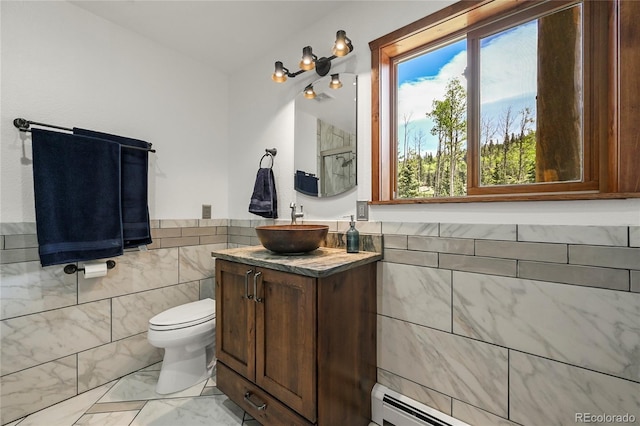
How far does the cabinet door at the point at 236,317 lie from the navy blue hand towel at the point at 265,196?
596 millimetres

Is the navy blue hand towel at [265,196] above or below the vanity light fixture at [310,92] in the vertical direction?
below

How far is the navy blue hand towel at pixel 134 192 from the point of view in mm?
1822

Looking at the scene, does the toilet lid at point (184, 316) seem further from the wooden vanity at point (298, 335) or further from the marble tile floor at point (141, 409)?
the marble tile floor at point (141, 409)

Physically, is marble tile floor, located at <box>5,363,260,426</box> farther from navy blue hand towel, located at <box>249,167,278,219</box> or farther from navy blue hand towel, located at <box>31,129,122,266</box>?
navy blue hand towel, located at <box>249,167,278,219</box>

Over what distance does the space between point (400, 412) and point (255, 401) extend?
0.74 meters

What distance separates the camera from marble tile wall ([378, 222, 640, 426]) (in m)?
0.97

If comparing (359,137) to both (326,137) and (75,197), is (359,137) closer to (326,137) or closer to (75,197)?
(326,137)

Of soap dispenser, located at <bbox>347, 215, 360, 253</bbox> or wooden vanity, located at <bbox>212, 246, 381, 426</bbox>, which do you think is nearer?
wooden vanity, located at <bbox>212, 246, 381, 426</bbox>

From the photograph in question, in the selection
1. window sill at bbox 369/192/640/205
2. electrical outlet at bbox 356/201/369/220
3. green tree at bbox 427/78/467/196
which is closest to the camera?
window sill at bbox 369/192/640/205

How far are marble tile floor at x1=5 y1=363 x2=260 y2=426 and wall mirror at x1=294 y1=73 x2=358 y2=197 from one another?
140 centimetres

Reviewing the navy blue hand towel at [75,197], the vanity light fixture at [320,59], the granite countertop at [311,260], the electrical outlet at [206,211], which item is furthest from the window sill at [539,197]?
the navy blue hand towel at [75,197]

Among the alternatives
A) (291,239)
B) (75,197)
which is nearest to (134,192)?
(75,197)

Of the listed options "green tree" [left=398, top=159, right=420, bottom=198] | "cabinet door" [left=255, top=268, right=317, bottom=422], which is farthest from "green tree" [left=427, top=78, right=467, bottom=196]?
"cabinet door" [left=255, top=268, right=317, bottom=422]

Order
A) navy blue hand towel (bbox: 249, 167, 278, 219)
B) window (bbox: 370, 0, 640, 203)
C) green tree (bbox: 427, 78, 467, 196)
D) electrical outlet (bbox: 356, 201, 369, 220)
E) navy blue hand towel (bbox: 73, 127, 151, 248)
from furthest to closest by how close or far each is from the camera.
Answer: navy blue hand towel (bbox: 249, 167, 278, 219) < navy blue hand towel (bbox: 73, 127, 151, 248) < electrical outlet (bbox: 356, 201, 369, 220) < green tree (bbox: 427, 78, 467, 196) < window (bbox: 370, 0, 640, 203)
